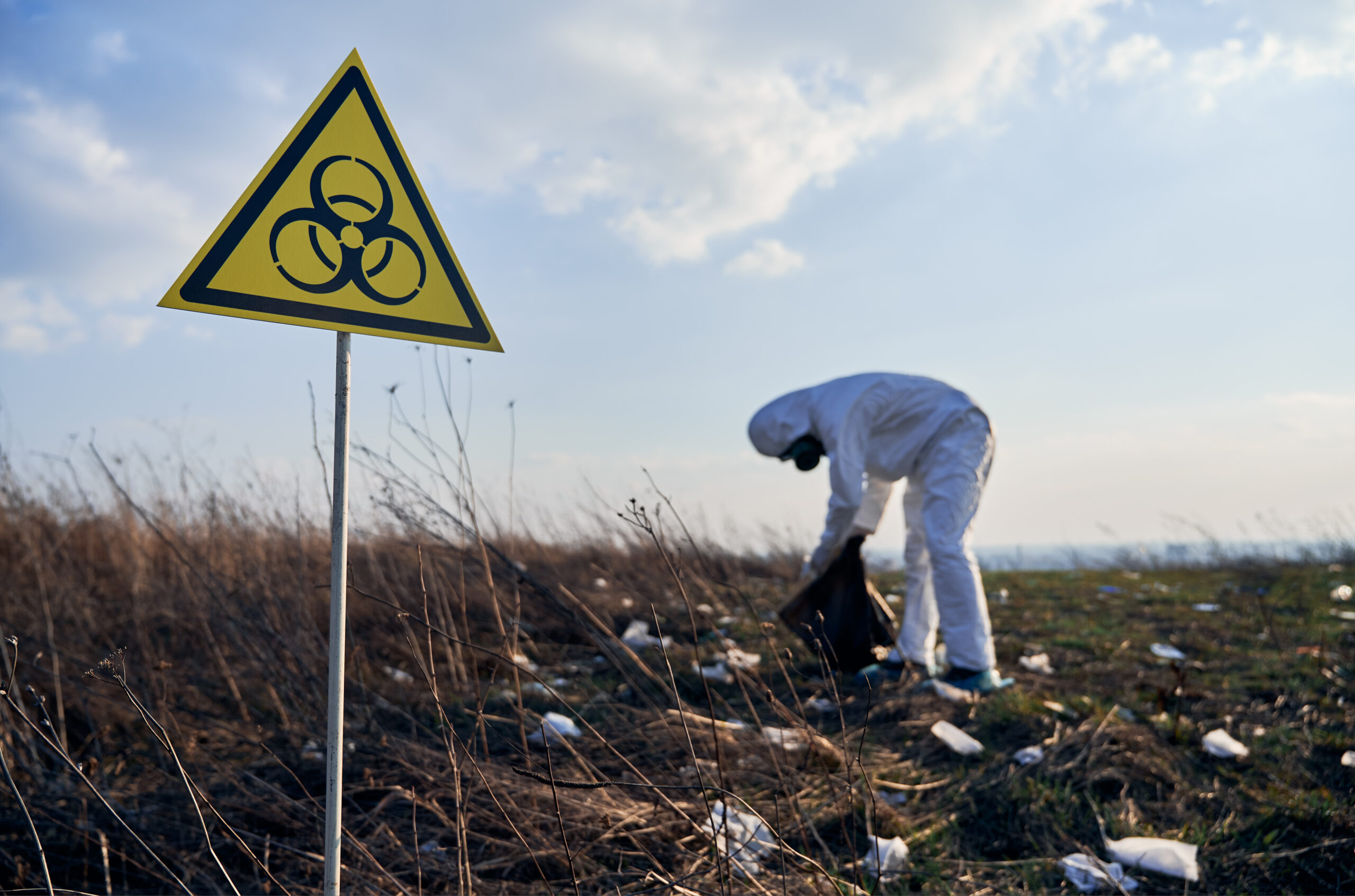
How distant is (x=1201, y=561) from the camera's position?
353 inches

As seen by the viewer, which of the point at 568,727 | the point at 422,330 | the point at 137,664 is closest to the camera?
the point at 422,330

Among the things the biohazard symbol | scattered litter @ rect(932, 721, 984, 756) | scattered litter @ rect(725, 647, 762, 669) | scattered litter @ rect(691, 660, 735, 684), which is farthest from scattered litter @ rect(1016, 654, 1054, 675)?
the biohazard symbol

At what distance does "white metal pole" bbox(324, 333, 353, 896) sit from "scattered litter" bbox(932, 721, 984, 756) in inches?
93.8

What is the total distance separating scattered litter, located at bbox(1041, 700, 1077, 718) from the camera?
3270 mm

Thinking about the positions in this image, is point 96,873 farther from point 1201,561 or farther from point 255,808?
point 1201,561

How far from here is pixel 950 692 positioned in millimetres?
3580

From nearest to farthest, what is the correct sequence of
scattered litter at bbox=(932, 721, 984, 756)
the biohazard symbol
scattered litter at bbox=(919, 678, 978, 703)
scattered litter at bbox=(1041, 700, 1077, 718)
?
1. the biohazard symbol
2. scattered litter at bbox=(932, 721, 984, 756)
3. scattered litter at bbox=(1041, 700, 1077, 718)
4. scattered litter at bbox=(919, 678, 978, 703)

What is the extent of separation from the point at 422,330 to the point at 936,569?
10.1ft

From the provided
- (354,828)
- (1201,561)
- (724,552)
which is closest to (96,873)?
(354,828)

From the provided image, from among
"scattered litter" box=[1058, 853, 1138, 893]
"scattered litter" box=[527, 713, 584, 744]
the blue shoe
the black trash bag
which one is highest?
the black trash bag

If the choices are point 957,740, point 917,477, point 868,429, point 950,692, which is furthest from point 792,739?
point 917,477

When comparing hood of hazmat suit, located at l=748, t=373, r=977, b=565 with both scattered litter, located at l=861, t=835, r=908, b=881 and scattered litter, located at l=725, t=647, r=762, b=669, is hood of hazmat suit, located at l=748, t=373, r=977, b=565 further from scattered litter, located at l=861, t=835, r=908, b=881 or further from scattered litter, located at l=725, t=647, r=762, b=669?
scattered litter, located at l=861, t=835, r=908, b=881

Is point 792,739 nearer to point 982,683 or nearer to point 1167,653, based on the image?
point 982,683

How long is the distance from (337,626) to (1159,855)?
7.55 ft
